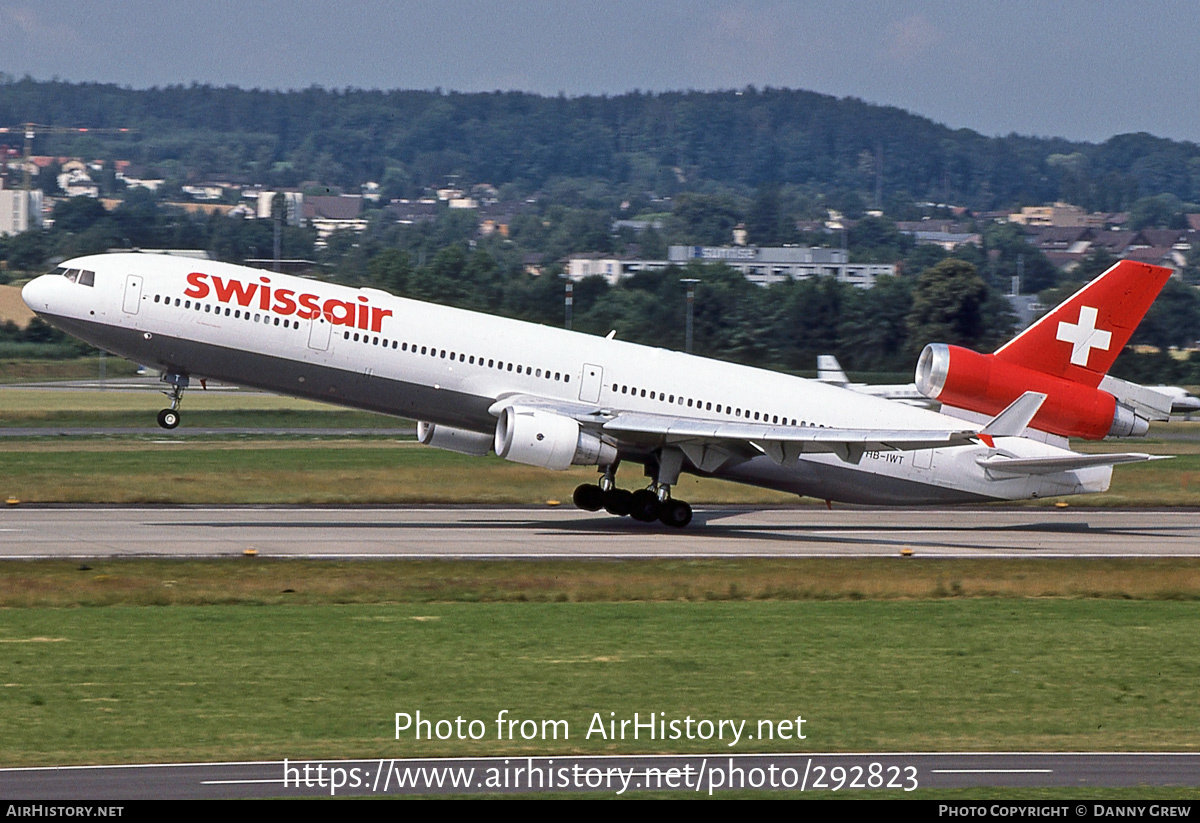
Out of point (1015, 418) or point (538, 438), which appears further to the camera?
point (538, 438)

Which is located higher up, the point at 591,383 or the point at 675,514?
the point at 591,383

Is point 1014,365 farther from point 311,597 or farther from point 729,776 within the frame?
point 729,776

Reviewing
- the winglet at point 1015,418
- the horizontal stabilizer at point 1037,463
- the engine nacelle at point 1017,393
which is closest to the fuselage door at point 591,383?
the engine nacelle at point 1017,393

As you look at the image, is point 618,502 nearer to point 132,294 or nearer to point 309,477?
point 309,477

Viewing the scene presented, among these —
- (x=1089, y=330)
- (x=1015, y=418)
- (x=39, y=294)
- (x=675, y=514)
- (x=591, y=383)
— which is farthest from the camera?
(x=1089, y=330)

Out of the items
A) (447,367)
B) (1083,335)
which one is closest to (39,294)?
(447,367)

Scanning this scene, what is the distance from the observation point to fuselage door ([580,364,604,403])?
3862 centimetres

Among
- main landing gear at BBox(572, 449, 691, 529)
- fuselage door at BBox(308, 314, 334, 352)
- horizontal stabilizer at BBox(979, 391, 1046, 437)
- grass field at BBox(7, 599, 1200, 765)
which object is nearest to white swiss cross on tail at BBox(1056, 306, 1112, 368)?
horizontal stabilizer at BBox(979, 391, 1046, 437)

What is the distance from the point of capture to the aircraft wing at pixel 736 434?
36406mm

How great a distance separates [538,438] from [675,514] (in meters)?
5.17

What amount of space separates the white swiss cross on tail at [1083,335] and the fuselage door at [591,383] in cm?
1201

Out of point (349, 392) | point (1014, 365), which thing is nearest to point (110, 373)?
point (349, 392)

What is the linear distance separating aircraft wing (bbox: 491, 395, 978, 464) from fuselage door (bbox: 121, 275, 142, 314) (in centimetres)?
868

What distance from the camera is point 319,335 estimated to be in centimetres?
3662
